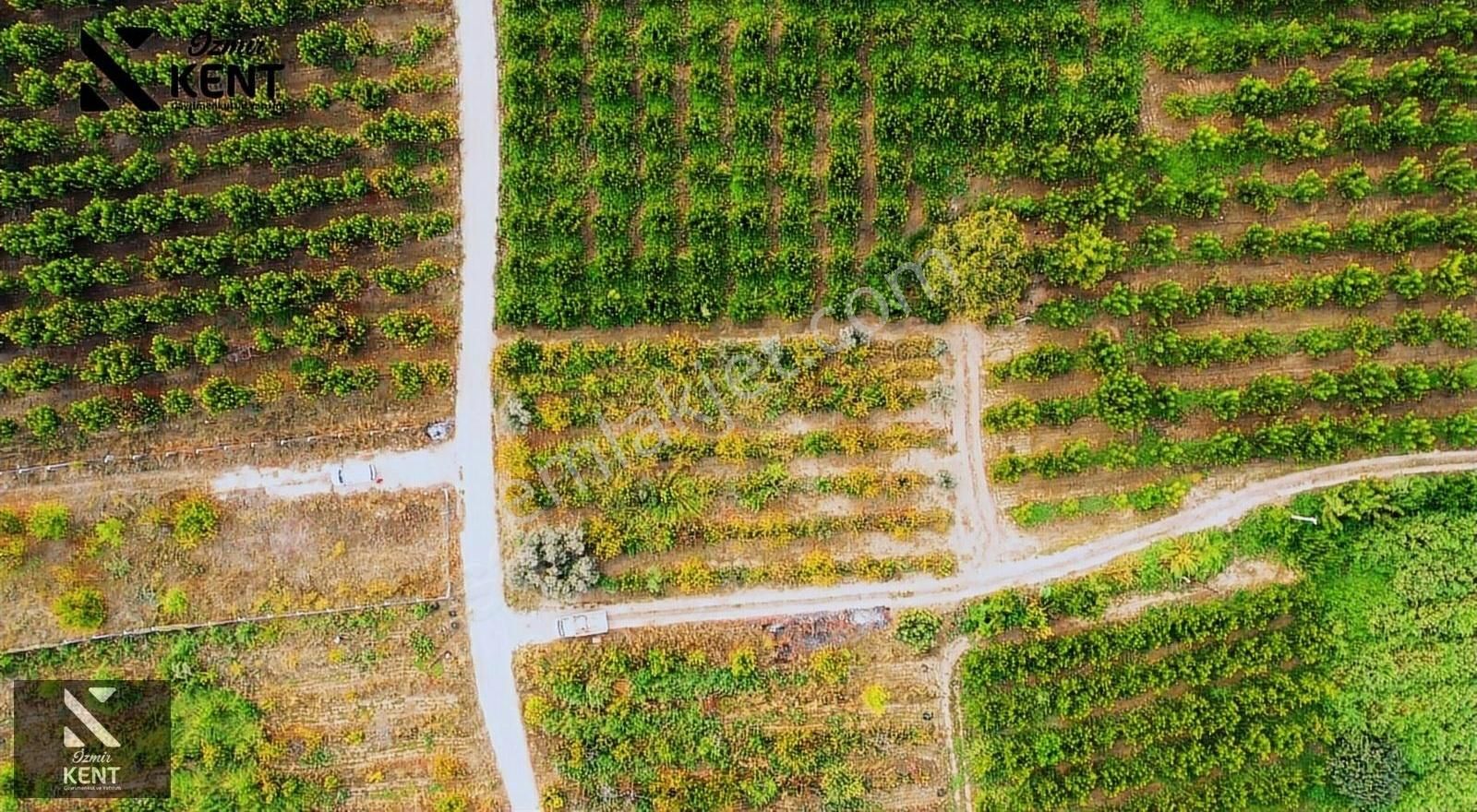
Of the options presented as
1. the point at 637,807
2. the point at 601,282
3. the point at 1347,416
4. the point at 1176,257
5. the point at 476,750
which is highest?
the point at 601,282

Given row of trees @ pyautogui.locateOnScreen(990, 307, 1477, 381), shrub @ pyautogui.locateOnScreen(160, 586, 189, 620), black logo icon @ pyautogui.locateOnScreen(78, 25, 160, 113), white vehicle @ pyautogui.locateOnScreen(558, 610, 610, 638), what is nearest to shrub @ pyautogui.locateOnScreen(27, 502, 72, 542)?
shrub @ pyautogui.locateOnScreen(160, 586, 189, 620)

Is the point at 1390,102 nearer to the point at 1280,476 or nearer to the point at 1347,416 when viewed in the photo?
the point at 1347,416

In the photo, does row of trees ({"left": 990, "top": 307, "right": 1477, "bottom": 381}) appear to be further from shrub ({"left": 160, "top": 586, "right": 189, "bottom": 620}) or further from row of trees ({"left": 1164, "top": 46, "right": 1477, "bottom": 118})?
shrub ({"left": 160, "top": 586, "right": 189, "bottom": 620})

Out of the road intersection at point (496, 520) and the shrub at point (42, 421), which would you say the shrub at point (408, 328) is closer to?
the road intersection at point (496, 520)

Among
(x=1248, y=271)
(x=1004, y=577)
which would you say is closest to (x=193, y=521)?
(x=1004, y=577)

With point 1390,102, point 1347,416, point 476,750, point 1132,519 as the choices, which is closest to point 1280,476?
→ point 1347,416

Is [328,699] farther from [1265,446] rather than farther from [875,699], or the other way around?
[1265,446]
